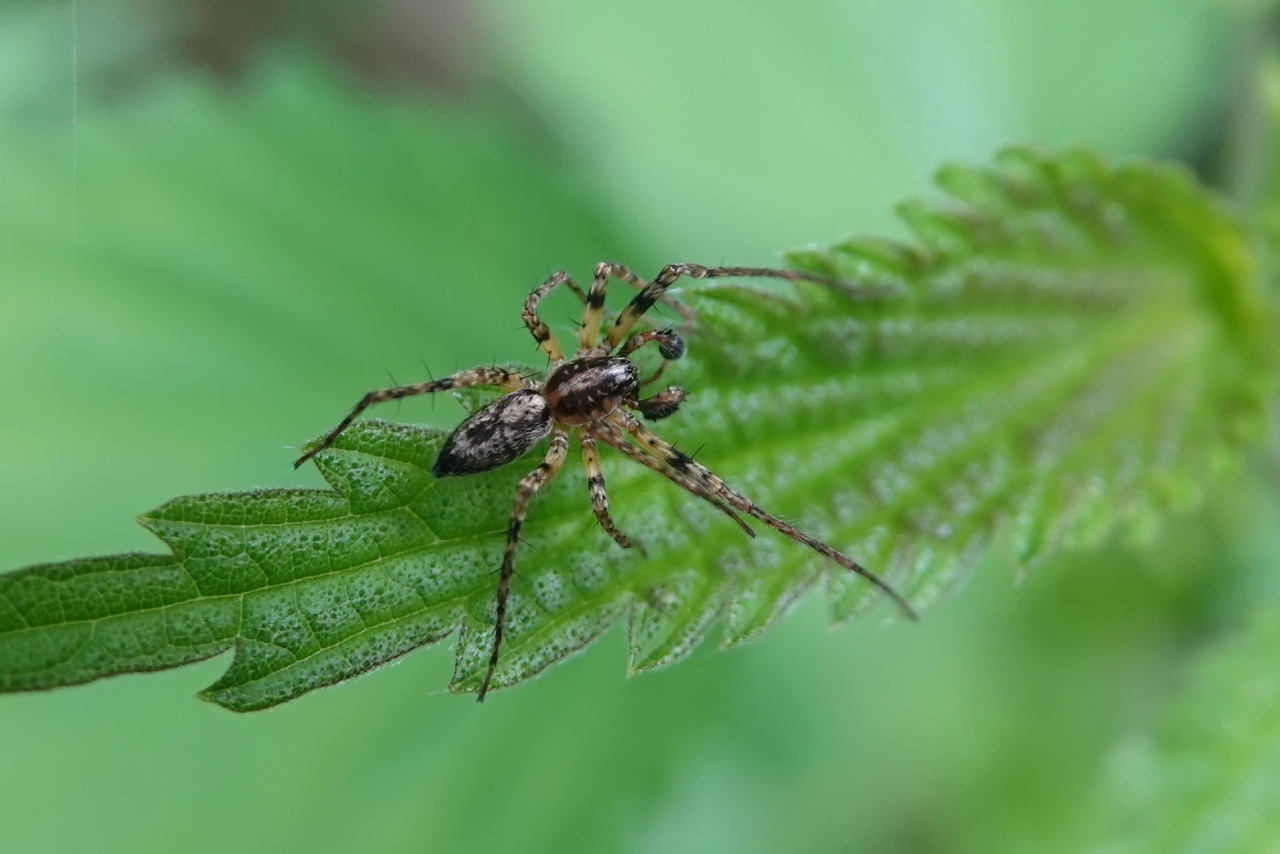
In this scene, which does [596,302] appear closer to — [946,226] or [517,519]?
[946,226]

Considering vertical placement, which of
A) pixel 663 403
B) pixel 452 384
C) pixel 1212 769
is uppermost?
pixel 452 384

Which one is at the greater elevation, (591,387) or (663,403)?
(591,387)

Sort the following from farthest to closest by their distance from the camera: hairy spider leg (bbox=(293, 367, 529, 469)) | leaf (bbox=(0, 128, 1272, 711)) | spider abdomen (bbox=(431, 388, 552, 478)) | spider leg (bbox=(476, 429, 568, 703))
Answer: hairy spider leg (bbox=(293, 367, 529, 469)), spider abdomen (bbox=(431, 388, 552, 478)), spider leg (bbox=(476, 429, 568, 703)), leaf (bbox=(0, 128, 1272, 711))

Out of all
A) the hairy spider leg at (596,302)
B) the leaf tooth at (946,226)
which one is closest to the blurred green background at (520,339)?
the hairy spider leg at (596,302)

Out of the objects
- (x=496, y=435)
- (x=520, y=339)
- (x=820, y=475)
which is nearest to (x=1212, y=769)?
(x=820, y=475)

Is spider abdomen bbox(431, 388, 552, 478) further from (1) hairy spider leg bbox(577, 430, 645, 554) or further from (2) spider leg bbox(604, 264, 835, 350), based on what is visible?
(2) spider leg bbox(604, 264, 835, 350)

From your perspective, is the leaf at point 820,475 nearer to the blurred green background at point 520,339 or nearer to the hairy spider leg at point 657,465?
the hairy spider leg at point 657,465

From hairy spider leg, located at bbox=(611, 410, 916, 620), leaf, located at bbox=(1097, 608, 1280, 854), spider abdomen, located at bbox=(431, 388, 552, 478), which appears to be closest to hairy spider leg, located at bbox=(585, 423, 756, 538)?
hairy spider leg, located at bbox=(611, 410, 916, 620)
